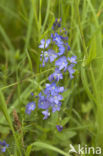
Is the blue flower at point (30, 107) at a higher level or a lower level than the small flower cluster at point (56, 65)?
lower

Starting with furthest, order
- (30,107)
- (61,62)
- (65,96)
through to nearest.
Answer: (65,96)
(30,107)
(61,62)

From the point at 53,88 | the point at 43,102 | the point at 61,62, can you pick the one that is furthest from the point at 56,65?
the point at 43,102

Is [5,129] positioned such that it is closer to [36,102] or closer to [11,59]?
[36,102]

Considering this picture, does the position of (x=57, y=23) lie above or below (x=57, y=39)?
above

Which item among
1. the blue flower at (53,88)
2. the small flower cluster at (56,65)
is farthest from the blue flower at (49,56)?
the blue flower at (53,88)

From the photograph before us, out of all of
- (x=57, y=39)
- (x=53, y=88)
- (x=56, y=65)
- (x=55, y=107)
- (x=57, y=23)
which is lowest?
(x=55, y=107)

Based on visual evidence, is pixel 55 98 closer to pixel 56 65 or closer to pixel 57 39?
pixel 56 65

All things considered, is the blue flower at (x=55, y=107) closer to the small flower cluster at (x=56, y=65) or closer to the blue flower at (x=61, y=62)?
the small flower cluster at (x=56, y=65)

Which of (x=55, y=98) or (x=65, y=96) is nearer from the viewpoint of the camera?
(x=55, y=98)

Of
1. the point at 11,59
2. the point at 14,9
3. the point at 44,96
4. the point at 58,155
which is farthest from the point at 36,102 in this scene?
the point at 14,9

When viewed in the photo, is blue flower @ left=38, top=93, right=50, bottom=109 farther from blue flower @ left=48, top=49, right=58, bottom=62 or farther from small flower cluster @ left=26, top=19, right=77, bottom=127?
blue flower @ left=48, top=49, right=58, bottom=62
